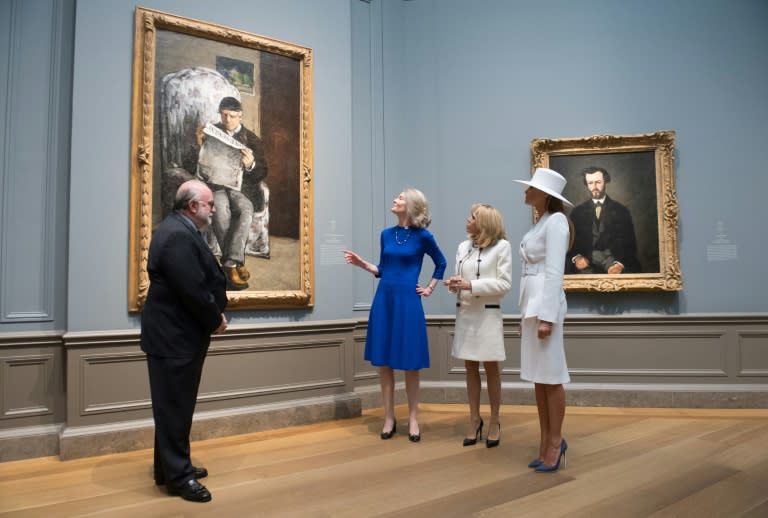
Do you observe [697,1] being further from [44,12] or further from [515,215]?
[44,12]

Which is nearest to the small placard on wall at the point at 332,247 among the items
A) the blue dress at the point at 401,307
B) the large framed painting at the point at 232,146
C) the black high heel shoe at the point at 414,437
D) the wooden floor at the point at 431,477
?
the large framed painting at the point at 232,146

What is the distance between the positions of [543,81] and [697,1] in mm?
1771

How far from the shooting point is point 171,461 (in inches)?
122

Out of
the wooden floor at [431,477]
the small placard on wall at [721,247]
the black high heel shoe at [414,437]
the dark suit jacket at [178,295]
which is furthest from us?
the small placard on wall at [721,247]

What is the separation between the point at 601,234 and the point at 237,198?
12.3 feet

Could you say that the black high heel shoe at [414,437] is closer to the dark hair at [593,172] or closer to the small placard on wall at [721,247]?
the dark hair at [593,172]

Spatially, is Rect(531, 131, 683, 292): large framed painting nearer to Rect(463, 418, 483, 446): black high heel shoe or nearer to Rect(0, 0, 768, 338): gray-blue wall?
Rect(0, 0, 768, 338): gray-blue wall

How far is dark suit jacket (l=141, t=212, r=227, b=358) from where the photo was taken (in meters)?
3.02

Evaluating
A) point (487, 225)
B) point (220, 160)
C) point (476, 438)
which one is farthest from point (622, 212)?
point (220, 160)

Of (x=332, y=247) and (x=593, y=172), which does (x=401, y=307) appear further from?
(x=593, y=172)

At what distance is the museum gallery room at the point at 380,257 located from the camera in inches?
130

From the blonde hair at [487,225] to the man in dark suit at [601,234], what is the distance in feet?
6.01

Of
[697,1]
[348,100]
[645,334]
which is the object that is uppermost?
[697,1]

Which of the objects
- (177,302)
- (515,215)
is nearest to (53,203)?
(177,302)
